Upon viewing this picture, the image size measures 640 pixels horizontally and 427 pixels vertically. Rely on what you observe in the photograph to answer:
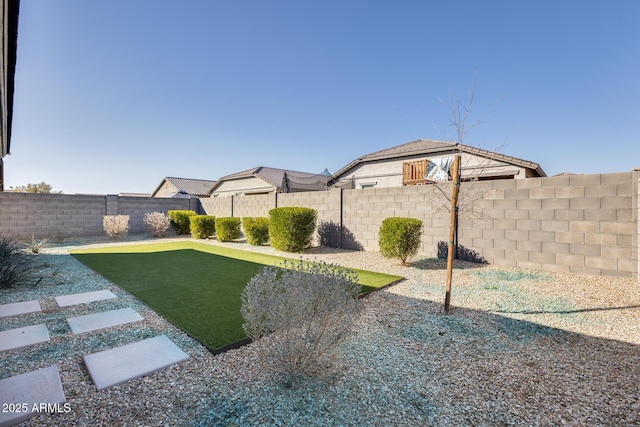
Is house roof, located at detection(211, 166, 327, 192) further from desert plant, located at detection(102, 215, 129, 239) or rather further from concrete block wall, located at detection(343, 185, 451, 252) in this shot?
concrete block wall, located at detection(343, 185, 451, 252)

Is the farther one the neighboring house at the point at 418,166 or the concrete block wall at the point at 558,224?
the neighboring house at the point at 418,166

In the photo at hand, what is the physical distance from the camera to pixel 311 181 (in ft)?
78.0

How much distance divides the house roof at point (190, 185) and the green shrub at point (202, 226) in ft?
48.8

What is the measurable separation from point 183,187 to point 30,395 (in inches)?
1179

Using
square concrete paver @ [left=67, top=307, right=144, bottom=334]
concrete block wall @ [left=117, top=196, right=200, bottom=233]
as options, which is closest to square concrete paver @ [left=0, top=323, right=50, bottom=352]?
square concrete paver @ [left=67, top=307, right=144, bottom=334]

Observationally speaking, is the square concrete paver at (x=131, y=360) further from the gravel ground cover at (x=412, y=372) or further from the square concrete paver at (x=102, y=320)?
the square concrete paver at (x=102, y=320)

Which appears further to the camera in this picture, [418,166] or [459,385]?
[418,166]

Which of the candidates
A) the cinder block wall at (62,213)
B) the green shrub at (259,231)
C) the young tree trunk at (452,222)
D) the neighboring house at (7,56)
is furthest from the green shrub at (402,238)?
the cinder block wall at (62,213)

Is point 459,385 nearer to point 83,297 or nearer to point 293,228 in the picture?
point 83,297

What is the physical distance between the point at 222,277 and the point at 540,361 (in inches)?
213

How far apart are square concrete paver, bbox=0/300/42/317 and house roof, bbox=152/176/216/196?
79.8ft

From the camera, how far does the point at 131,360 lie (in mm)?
2582

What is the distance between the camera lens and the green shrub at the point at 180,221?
48.1 feet

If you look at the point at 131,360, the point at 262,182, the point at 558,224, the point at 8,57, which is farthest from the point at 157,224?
the point at 558,224
